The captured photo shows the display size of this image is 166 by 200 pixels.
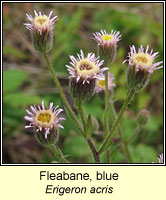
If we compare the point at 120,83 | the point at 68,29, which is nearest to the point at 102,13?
the point at 68,29

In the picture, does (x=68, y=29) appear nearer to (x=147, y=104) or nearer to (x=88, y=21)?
(x=88, y=21)

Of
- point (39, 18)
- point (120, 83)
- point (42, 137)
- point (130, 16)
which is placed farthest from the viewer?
point (130, 16)

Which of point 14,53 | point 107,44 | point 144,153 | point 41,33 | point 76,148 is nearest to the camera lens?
point 41,33

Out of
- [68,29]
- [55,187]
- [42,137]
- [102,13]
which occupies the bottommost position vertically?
[55,187]

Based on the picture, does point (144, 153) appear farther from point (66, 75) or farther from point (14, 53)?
point (14, 53)

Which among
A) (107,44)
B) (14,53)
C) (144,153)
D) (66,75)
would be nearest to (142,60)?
(107,44)

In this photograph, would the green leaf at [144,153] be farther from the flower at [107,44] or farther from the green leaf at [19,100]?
the flower at [107,44]

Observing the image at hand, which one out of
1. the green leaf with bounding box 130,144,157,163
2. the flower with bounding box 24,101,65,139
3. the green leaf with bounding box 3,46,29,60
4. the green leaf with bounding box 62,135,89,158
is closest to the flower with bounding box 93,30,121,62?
the flower with bounding box 24,101,65,139
